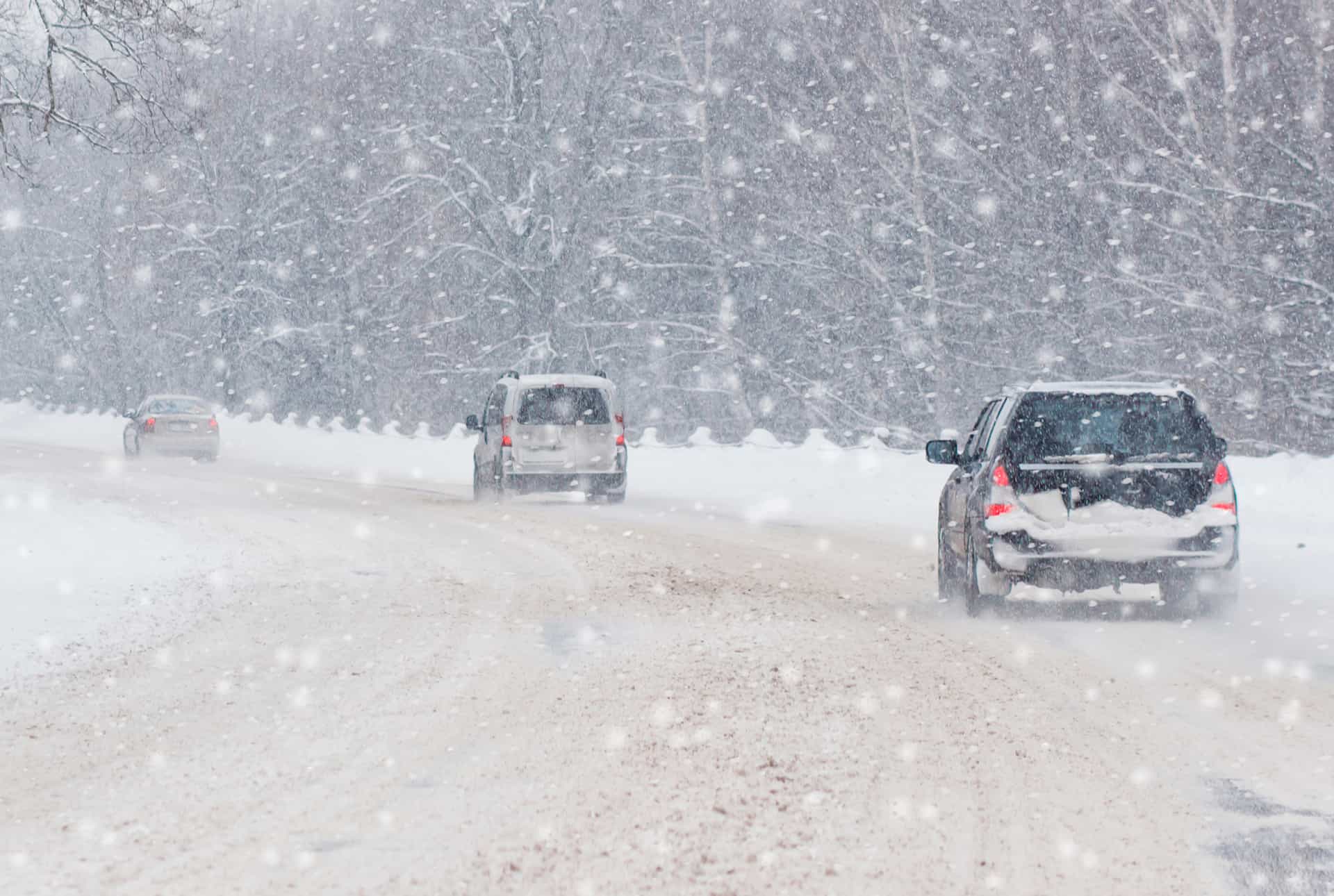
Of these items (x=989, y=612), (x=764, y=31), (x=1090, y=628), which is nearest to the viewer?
(x=1090, y=628)

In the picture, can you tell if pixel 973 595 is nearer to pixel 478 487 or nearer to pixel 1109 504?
pixel 1109 504

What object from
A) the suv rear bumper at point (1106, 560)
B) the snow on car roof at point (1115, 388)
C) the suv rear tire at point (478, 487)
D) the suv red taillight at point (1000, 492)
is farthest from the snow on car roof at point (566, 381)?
the suv rear bumper at point (1106, 560)

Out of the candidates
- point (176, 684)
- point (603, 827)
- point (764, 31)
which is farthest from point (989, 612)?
point (764, 31)

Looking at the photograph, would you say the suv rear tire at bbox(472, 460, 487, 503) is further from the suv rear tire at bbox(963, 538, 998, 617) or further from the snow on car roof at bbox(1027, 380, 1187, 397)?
the snow on car roof at bbox(1027, 380, 1187, 397)

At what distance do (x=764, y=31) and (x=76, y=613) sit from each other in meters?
29.3

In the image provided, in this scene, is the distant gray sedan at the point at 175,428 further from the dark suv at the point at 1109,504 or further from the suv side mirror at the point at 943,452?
the dark suv at the point at 1109,504

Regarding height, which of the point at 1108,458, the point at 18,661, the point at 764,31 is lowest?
the point at 18,661

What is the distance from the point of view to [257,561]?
1628cm

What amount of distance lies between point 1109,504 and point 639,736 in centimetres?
553

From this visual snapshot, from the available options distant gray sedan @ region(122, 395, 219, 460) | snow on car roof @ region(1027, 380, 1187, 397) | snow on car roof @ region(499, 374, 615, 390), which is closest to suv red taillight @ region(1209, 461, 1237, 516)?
snow on car roof @ region(1027, 380, 1187, 397)

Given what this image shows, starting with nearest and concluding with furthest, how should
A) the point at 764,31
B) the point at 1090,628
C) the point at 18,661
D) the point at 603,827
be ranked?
the point at 603,827 → the point at 18,661 → the point at 1090,628 → the point at 764,31

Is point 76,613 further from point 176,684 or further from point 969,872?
point 969,872

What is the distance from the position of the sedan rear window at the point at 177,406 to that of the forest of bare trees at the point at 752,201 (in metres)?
6.05

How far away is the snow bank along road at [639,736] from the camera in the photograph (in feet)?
18.1
